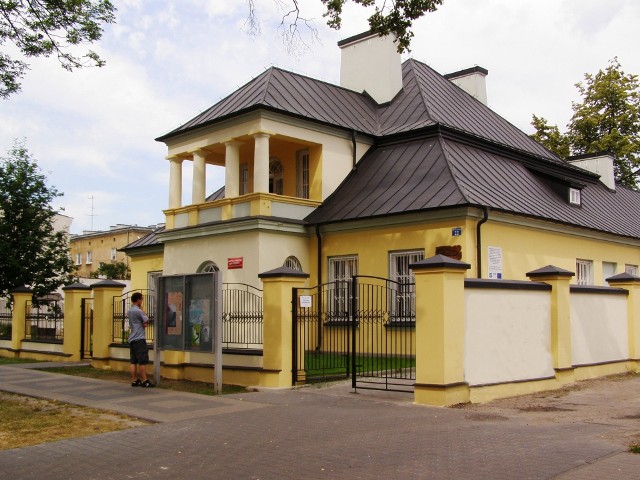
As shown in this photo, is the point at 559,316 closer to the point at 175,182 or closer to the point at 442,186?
the point at 442,186

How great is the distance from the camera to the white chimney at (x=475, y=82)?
29.5 meters

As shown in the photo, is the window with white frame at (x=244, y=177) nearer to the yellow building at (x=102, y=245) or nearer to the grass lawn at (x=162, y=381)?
the grass lawn at (x=162, y=381)

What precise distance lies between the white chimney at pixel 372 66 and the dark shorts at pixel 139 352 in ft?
46.2

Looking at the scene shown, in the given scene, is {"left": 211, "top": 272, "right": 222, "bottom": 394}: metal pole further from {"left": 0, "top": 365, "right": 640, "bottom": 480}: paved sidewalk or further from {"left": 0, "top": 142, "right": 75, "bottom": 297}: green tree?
{"left": 0, "top": 142, "right": 75, "bottom": 297}: green tree

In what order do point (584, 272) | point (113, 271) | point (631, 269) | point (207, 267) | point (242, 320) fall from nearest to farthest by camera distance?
1. point (242, 320)
2. point (207, 267)
3. point (584, 272)
4. point (631, 269)
5. point (113, 271)

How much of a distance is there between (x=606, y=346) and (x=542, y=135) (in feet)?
81.4

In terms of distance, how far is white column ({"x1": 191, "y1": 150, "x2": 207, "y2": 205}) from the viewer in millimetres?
23500

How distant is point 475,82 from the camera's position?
29.6 m

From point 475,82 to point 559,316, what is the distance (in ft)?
57.9

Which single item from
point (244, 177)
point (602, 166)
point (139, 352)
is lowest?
point (139, 352)

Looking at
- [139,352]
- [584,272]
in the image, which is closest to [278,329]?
[139,352]

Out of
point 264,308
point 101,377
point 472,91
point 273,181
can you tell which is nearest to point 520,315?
point 264,308

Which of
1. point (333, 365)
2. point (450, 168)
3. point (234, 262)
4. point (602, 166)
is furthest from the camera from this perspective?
point (602, 166)

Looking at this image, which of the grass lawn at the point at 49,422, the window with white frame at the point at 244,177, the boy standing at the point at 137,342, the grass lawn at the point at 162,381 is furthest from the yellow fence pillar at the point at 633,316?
the window with white frame at the point at 244,177
